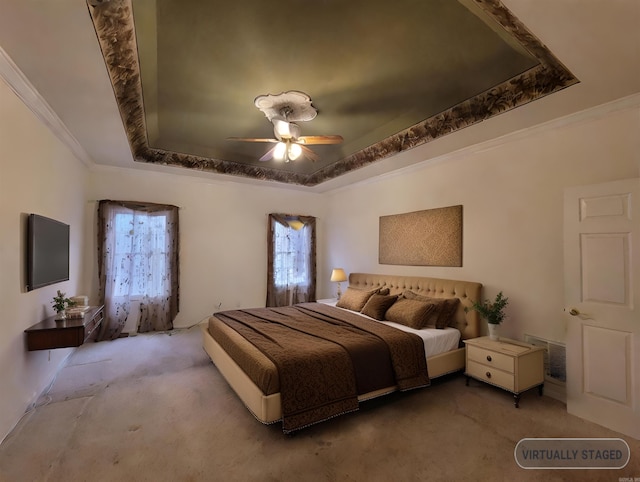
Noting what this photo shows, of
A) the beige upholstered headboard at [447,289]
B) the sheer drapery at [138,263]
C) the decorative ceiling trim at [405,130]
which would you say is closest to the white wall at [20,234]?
the decorative ceiling trim at [405,130]

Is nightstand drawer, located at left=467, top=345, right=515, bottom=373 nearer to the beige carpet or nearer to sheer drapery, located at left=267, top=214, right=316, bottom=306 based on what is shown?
the beige carpet

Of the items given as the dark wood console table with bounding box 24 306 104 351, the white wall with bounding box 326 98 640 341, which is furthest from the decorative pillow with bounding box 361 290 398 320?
the dark wood console table with bounding box 24 306 104 351

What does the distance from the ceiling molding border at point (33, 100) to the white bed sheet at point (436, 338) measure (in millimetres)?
3895

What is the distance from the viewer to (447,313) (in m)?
3.59

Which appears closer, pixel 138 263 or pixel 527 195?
pixel 527 195

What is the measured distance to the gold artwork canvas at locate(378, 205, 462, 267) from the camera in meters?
3.97

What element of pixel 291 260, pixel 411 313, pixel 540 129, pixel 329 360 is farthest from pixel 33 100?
pixel 540 129

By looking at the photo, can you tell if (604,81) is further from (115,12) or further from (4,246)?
Result: (4,246)

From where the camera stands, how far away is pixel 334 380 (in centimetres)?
247

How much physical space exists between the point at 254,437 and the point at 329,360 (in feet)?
2.55

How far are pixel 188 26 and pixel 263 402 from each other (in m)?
2.74

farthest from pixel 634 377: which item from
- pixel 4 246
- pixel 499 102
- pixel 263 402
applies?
pixel 4 246

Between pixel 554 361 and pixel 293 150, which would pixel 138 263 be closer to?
pixel 293 150

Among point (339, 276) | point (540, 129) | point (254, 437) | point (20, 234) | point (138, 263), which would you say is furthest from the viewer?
point (339, 276)
